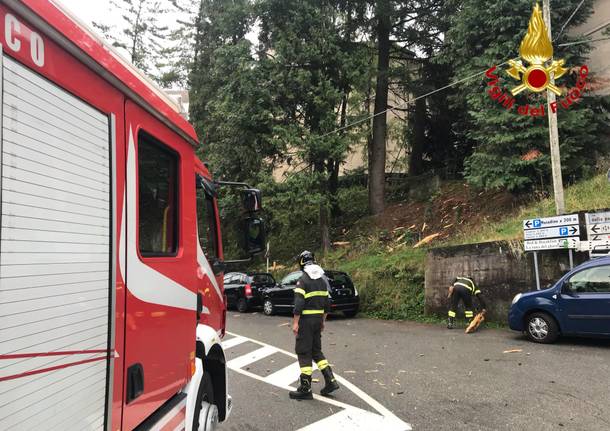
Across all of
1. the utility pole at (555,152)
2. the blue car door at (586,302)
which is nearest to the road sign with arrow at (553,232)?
the utility pole at (555,152)

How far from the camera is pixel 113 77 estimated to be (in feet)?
7.25

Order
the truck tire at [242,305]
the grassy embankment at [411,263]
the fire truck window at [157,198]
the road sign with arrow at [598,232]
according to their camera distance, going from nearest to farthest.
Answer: the fire truck window at [157,198]
the road sign with arrow at [598,232]
the grassy embankment at [411,263]
the truck tire at [242,305]

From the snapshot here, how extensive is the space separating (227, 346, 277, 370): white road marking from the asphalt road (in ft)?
0.06

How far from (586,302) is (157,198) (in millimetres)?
8333

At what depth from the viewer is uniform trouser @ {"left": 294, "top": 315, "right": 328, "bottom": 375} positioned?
612cm

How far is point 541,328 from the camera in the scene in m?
9.16

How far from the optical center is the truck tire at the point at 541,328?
29.5 ft

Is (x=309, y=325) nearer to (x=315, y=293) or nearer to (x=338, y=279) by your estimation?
(x=315, y=293)

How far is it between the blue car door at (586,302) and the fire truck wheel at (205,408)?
7273mm

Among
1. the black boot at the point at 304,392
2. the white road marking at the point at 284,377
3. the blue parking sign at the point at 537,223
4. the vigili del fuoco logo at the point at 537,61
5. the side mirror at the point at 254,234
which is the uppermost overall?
the vigili del fuoco logo at the point at 537,61

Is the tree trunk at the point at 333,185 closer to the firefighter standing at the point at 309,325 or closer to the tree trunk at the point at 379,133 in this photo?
the tree trunk at the point at 379,133

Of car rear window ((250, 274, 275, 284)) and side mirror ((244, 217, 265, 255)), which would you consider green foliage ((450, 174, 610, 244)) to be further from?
side mirror ((244, 217, 265, 255))

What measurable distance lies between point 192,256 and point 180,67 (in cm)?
2828

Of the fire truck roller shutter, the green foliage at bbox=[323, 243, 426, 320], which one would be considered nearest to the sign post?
the green foliage at bbox=[323, 243, 426, 320]
